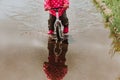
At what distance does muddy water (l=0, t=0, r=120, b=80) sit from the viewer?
8.22 meters

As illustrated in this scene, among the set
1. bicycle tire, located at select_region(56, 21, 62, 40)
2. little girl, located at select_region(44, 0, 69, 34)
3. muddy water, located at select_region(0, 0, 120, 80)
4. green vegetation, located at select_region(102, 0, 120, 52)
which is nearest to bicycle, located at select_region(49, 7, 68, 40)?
bicycle tire, located at select_region(56, 21, 62, 40)

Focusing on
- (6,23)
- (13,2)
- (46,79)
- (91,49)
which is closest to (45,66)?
(46,79)

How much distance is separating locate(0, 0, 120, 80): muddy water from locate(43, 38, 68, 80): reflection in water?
3.9 inches

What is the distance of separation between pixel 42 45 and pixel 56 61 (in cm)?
104

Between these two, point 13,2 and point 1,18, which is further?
point 13,2

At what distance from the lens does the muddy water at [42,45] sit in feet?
27.0

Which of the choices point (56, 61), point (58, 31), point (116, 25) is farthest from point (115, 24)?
point (56, 61)

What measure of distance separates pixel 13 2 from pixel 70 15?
2.49m

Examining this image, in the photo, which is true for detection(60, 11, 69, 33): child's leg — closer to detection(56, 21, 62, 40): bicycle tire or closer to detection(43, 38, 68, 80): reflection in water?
detection(56, 21, 62, 40): bicycle tire

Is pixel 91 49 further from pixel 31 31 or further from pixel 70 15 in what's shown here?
pixel 70 15

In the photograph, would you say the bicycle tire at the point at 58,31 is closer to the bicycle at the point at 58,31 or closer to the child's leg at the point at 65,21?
the bicycle at the point at 58,31

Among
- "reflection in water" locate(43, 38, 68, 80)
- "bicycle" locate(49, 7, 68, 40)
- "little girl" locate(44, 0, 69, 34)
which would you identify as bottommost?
"reflection in water" locate(43, 38, 68, 80)

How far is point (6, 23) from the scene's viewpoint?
11.3 meters

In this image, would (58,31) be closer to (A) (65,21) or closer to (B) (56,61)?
(A) (65,21)
